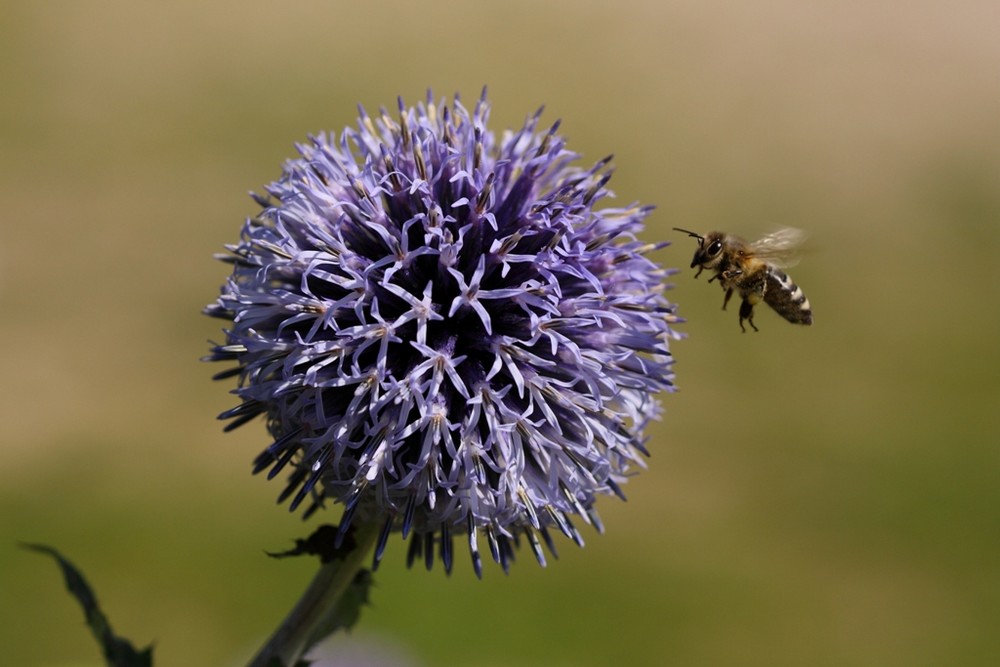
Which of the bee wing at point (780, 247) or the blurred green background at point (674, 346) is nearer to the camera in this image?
the bee wing at point (780, 247)

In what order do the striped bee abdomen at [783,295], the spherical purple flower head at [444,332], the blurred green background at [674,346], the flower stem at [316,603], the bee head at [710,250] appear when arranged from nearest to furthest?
1. the spherical purple flower head at [444,332]
2. the flower stem at [316,603]
3. the bee head at [710,250]
4. the striped bee abdomen at [783,295]
5. the blurred green background at [674,346]

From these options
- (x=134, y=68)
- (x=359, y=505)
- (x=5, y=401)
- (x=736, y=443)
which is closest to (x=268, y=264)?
(x=359, y=505)

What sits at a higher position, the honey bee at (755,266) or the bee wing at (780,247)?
the bee wing at (780,247)

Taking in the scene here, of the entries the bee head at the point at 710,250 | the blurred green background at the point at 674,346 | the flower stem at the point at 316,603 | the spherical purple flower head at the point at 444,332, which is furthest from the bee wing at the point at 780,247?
the flower stem at the point at 316,603

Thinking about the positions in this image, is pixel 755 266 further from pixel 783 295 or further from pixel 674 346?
pixel 674 346

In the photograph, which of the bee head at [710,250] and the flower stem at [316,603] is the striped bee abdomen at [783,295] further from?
the flower stem at [316,603]

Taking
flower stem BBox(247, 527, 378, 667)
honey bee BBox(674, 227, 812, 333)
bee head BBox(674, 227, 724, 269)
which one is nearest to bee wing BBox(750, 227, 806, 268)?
honey bee BBox(674, 227, 812, 333)

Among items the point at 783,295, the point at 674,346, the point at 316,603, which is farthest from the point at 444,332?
the point at 674,346
